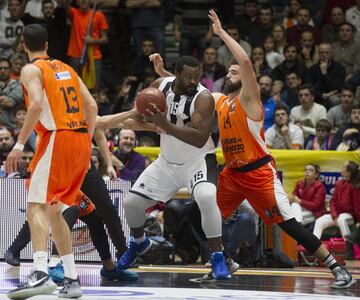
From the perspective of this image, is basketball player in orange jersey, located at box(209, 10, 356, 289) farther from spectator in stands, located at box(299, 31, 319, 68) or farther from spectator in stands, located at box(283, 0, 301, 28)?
spectator in stands, located at box(283, 0, 301, 28)

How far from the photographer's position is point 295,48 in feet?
60.2

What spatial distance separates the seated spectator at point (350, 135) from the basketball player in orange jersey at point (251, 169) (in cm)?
464

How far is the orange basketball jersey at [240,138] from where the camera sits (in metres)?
10.6

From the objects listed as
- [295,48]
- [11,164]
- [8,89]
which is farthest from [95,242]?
[295,48]

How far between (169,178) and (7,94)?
742 centimetres

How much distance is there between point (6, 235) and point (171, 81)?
3.04 meters

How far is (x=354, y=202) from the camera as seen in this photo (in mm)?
14242

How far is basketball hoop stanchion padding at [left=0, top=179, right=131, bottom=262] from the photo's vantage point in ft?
40.9

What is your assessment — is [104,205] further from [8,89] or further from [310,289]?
[8,89]

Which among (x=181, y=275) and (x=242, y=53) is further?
(x=181, y=275)

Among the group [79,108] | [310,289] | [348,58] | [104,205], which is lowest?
[310,289]

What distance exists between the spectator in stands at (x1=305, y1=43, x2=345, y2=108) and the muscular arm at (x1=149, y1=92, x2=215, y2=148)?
7710mm

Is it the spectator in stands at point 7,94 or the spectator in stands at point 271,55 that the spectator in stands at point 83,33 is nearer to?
the spectator in stands at point 7,94

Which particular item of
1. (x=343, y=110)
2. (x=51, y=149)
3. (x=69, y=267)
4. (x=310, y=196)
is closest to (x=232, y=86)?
(x=51, y=149)
